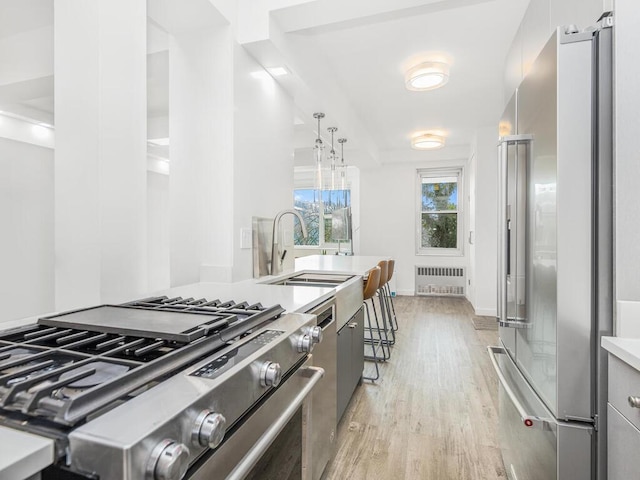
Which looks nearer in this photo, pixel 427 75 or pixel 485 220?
pixel 427 75

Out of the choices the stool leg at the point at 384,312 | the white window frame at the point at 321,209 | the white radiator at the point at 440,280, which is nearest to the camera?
the stool leg at the point at 384,312

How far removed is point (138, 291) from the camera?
1.48m

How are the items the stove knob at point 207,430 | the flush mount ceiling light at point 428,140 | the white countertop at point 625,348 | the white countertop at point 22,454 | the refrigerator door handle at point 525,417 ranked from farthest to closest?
1. the flush mount ceiling light at point 428,140
2. the refrigerator door handle at point 525,417
3. the white countertop at point 625,348
4. the stove knob at point 207,430
5. the white countertop at point 22,454

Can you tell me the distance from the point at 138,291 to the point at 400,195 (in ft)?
18.9

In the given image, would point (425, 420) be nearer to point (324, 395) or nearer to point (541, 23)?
point (324, 395)

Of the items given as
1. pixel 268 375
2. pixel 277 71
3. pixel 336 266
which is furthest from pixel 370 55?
pixel 268 375

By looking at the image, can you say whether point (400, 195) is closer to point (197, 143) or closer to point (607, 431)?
point (197, 143)

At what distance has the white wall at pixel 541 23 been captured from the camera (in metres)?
1.11

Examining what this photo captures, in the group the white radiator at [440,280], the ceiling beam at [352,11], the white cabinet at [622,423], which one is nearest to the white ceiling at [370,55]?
the ceiling beam at [352,11]

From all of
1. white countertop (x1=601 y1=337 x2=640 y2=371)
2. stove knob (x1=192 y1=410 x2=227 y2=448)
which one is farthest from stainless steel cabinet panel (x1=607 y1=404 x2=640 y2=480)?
stove knob (x1=192 y1=410 x2=227 y2=448)

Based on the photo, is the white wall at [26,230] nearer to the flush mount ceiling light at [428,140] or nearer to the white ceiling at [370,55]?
the white ceiling at [370,55]

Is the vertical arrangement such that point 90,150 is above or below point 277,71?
below

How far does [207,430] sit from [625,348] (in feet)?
3.25

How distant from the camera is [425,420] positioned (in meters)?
2.16
